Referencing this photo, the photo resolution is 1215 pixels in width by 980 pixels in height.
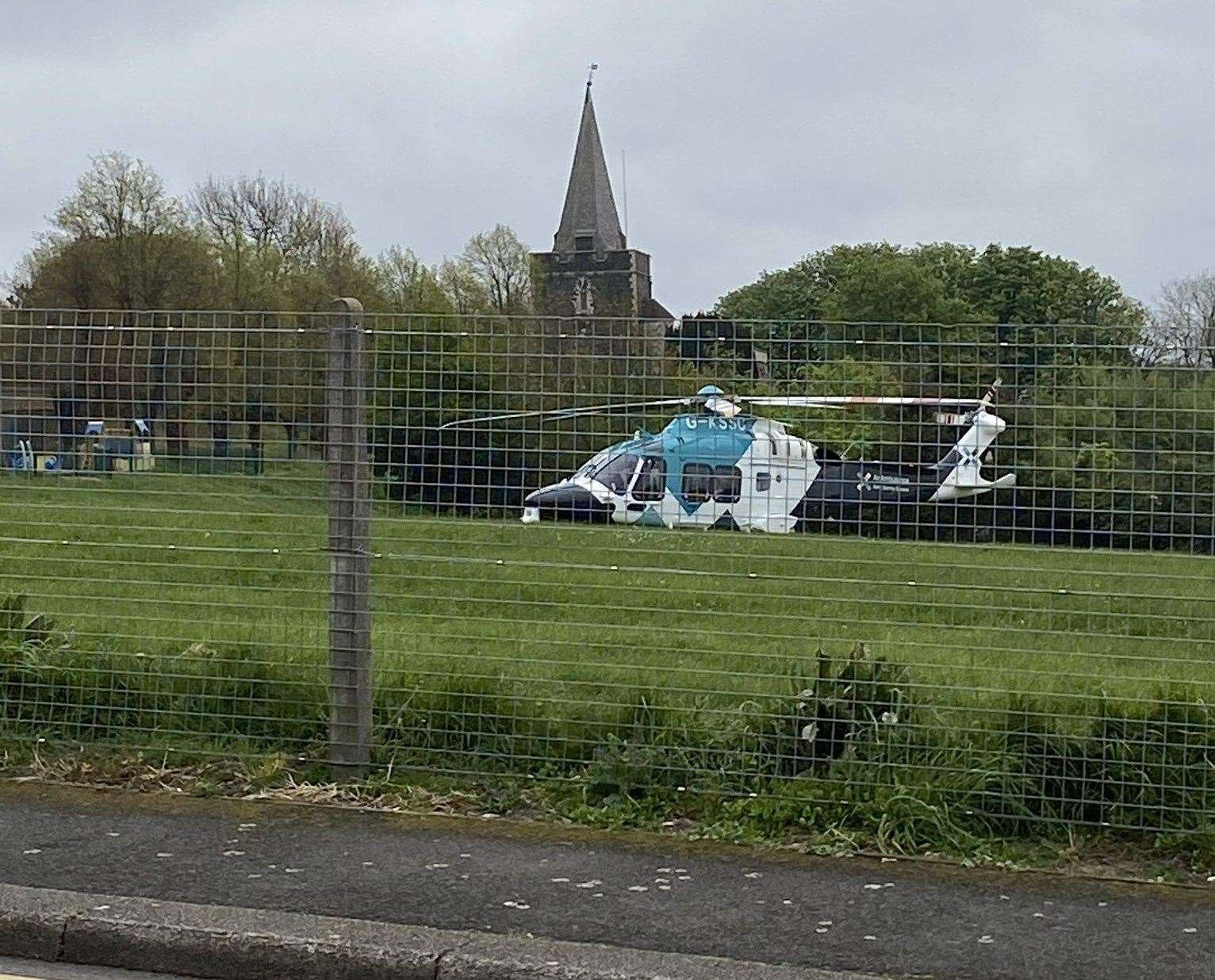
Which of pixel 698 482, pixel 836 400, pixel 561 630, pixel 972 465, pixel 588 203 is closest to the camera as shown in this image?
pixel 972 465

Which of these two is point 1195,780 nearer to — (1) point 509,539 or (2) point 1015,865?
(2) point 1015,865

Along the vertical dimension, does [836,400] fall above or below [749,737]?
above

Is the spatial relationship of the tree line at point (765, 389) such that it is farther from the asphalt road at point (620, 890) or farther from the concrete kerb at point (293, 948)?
the concrete kerb at point (293, 948)

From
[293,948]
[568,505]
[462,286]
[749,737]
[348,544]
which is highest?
[462,286]

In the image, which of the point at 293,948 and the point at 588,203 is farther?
the point at 588,203

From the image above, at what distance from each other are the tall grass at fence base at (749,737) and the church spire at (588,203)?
106435mm

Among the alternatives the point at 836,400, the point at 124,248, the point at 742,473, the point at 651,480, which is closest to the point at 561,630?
the point at 651,480

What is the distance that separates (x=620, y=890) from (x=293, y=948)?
3.50 ft

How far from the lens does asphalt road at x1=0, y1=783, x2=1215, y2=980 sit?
15.3 ft

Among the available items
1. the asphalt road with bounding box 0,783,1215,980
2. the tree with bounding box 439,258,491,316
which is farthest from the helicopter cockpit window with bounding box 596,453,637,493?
the tree with bounding box 439,258,491,316

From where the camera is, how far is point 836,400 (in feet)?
20.1

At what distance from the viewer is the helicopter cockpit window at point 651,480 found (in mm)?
6379

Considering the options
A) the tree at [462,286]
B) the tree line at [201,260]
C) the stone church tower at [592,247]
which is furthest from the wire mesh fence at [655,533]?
the stone church tower at [592,247]

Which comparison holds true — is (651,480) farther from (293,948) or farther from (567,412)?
(293,948)
